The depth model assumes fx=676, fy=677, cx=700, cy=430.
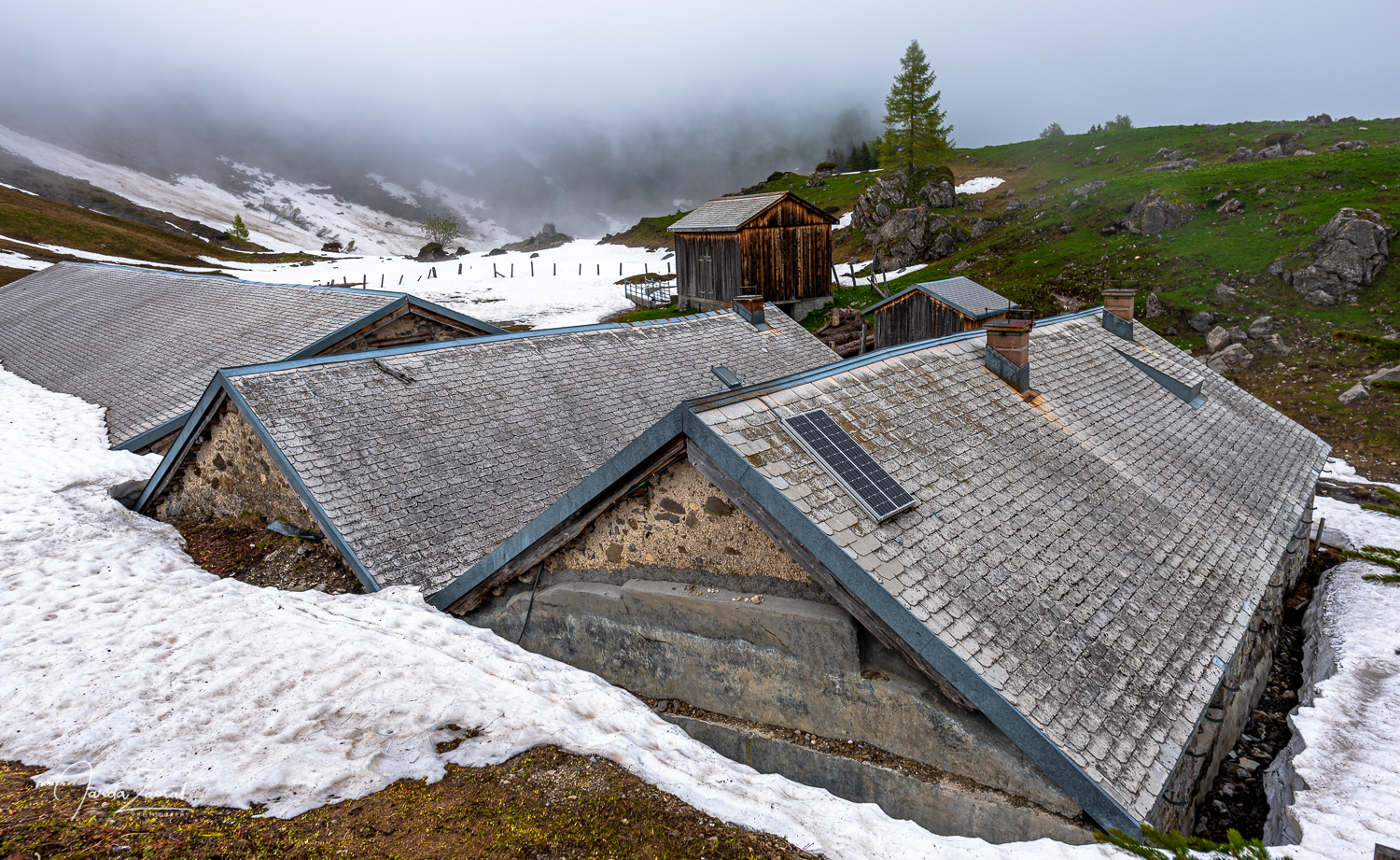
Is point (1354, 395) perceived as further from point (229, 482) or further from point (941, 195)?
point (941, 195)

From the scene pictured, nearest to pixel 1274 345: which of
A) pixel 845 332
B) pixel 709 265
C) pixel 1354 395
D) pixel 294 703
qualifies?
pixel 1354 395

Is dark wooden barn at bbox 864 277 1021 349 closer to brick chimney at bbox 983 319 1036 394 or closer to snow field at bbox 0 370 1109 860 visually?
brick chimney at bbox 983 319 1036 394

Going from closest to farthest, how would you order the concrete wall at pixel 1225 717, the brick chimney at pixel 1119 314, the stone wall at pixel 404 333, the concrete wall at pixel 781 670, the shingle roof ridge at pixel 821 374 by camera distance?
the concrete wall at pixel 781 670 → the concrete wall at pixel 1225 717 → the shingle roof ridge at pixel 821 374 → the brick chimney at pixel 1119 314 → the stone wall at pixel 404 333

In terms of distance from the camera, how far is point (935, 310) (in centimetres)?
2083

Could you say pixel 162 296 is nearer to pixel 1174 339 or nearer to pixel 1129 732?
pixel 1129 732

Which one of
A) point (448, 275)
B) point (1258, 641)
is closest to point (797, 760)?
point (1258, 641)

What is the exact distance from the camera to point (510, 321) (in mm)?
37312

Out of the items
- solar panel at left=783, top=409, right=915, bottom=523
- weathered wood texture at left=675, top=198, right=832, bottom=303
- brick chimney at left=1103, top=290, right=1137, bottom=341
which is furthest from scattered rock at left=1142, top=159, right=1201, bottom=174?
solar panel at left=783, top=409, right=915, bottom=523

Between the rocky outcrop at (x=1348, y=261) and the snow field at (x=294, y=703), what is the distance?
31.0m

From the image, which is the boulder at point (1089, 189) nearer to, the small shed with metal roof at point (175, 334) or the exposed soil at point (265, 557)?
the small shed with metal roof at point (175, 334)

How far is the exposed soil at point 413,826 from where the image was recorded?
3.87 meters

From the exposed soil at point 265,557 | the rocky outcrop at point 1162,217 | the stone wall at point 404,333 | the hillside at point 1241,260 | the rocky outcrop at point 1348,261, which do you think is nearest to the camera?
the exposed soil at point 265,557

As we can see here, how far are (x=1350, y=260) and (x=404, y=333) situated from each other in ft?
109

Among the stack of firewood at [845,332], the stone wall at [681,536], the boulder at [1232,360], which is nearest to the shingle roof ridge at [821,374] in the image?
the stone wall at [681,536]
